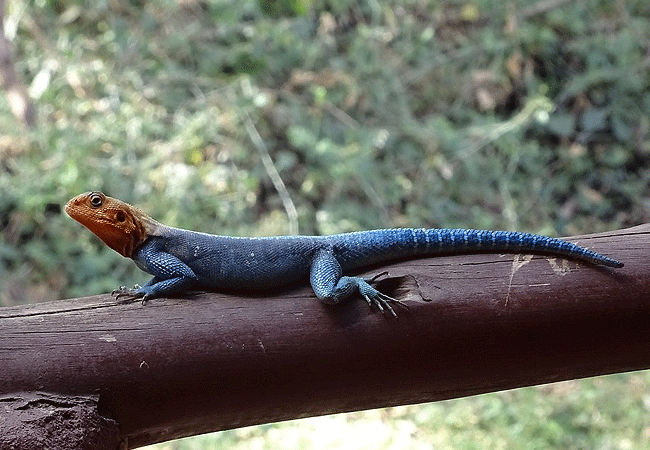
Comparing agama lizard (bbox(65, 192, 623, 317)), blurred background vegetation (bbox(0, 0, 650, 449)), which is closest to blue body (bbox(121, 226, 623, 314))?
agama lizard (bbox(65, 192, 623, 317))

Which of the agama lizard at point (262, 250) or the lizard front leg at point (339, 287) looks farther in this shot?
the agama lizard at point (262, 250)

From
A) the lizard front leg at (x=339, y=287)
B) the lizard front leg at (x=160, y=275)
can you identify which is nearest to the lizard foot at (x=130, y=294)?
the lizard front leg at (x=160, y=275)

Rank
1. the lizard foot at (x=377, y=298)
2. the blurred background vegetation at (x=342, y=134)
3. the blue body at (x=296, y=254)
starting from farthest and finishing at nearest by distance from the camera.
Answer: the blurred background vegetation at (x=342, y=134)
the blue body at (x=296, y=254)
the lizard foot at (x=377, y=298)

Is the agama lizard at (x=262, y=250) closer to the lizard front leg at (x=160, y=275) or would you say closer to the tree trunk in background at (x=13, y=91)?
the lizard front leg at (x=160, y=275)

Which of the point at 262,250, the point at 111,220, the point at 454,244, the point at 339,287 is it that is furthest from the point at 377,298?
the point at 111,220

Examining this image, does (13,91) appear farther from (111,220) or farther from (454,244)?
(454,244)

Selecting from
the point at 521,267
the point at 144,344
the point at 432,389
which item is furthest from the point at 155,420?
the point at 521,267

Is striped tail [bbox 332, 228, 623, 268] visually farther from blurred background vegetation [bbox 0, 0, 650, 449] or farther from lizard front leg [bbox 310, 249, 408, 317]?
blurred background vegetation [bbox 0, 0, 650, 449]

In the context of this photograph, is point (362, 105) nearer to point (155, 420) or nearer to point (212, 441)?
point (212, 441)
